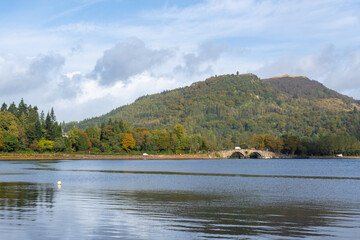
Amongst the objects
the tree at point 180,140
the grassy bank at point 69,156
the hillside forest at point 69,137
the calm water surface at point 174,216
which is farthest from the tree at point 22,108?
the calm water surface at point 174,216

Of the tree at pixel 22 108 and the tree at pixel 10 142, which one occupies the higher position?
the tree at pixel 22 108

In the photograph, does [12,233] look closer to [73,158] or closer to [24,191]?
[24,191]

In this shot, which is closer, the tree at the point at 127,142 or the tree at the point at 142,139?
the tree at the point at 127,142

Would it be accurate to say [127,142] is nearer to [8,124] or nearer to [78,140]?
[78,140]

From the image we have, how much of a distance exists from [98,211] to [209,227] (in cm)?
904

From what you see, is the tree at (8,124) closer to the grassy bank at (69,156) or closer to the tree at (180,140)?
the grassy bank at (69,156)

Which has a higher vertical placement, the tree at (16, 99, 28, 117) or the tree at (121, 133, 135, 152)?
the tree at (16, 99, 28, 117)

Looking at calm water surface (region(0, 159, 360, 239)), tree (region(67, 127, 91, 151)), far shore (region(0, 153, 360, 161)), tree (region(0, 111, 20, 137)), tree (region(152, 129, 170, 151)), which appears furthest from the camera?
tree (region(152, 129, 170, 151))

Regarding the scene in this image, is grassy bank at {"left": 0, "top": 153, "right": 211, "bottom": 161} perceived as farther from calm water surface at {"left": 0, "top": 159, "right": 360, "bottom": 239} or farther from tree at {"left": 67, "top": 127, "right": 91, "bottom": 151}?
calm water surface at {"left": 0, "top": 159, "right": 360, "bottom": 239}

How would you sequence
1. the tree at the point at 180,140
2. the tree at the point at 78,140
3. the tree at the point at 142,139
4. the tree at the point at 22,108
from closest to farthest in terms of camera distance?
the tree at the point at 78,140 → the tree at the point at 22,108 → the tree at the point at 142,139 → the tree at the point at 180,140

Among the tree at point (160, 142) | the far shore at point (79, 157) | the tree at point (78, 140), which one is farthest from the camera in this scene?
the tree at point (160, 142)

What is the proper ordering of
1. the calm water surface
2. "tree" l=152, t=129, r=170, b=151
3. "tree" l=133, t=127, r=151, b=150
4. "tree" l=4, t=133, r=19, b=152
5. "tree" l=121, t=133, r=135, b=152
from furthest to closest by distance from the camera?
"tree" l=152, t=129, r=170, b=151 → "tree" l=133, t=127, r=151, b=150 → "tree" l=121, t=133, r=135, b=152 → "tree" l=4, t=133, r=19, b=152 → the calm water surface

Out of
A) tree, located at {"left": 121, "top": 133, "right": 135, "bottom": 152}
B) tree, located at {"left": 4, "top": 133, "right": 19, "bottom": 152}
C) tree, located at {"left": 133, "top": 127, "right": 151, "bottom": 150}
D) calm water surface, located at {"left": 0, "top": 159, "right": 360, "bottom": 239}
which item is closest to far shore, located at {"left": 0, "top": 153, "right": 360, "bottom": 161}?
tree, located at {"left": 4, "top": 133, "right": 19, "bottom": 152}

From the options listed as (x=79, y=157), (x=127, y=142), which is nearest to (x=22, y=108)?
(x=79, y=157)
